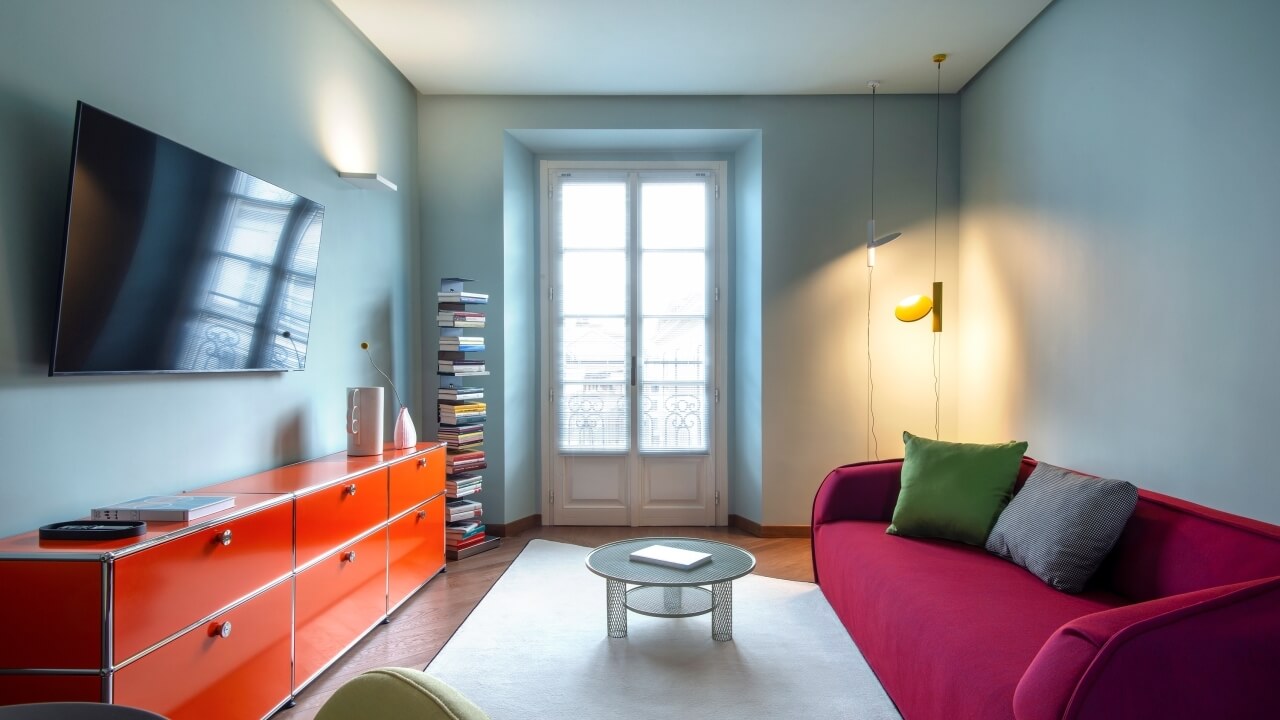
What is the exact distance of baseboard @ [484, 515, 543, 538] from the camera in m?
4.95

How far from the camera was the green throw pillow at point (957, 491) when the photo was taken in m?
2.97

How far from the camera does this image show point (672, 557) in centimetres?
312

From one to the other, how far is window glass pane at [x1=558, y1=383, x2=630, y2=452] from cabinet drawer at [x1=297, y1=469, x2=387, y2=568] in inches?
84.7

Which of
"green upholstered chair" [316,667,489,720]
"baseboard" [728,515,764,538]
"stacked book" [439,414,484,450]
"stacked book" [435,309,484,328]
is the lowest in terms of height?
"baseboard" [728,515,764,538]

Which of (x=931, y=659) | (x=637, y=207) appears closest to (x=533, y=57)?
(x=637, y=207)

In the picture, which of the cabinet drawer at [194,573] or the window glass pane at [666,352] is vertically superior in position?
the window glass pane at [666,352]

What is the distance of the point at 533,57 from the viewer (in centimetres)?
430

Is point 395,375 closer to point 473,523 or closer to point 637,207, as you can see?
point 473,523

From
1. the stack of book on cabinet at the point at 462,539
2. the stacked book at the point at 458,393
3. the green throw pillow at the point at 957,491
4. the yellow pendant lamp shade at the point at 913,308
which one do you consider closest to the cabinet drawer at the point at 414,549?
the stack of book on cabinet at the point at 462,539

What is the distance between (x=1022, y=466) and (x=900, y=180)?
2365mm

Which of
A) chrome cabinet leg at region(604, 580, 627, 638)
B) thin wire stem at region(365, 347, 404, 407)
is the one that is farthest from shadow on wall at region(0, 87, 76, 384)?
chrome cabinet leg at region(604, 580, 627, 638)

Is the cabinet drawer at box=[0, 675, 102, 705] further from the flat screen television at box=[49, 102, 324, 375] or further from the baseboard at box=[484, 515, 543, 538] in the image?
the baseboard at box=[484, 515, 543, 538]

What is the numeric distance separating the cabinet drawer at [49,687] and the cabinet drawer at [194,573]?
8cm

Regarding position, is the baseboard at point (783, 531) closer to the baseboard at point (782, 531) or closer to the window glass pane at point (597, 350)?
the baseboard at point (782, 531)
